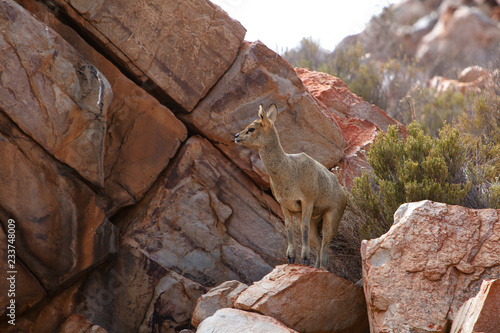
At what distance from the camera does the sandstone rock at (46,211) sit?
6.60 m

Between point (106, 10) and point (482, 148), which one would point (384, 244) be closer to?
point (482, 148)

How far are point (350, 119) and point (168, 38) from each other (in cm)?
399

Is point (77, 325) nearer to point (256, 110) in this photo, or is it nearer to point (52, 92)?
point (52, 92)

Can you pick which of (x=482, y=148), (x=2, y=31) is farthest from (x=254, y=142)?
(x=482, y=148)

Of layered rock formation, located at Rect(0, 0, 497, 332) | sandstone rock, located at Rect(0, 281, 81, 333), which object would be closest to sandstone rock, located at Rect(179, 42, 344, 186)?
layered rock formation, located at Rect(0, 0, 497, 332)

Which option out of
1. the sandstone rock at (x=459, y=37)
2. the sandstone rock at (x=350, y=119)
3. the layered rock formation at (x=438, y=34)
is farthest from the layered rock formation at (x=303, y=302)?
the sandstone rock at (x=459, y=37)

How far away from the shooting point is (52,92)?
6883 mm

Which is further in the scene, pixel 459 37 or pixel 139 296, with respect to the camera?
pixel 459 37

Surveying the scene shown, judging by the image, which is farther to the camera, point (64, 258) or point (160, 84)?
point (160, 84)

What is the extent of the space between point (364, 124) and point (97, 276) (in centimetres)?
559

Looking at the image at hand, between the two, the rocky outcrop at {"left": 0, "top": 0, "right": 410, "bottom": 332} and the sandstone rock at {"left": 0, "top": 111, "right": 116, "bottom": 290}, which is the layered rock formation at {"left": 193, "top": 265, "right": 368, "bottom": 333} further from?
the sandstone rock at {"left": 0, "top": 111, "right": 116, "bottom": 290}

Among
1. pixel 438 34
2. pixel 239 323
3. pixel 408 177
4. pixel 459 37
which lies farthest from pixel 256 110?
pixel 438 34

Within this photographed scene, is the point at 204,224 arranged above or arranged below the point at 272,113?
below

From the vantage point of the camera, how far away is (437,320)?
5062mm
